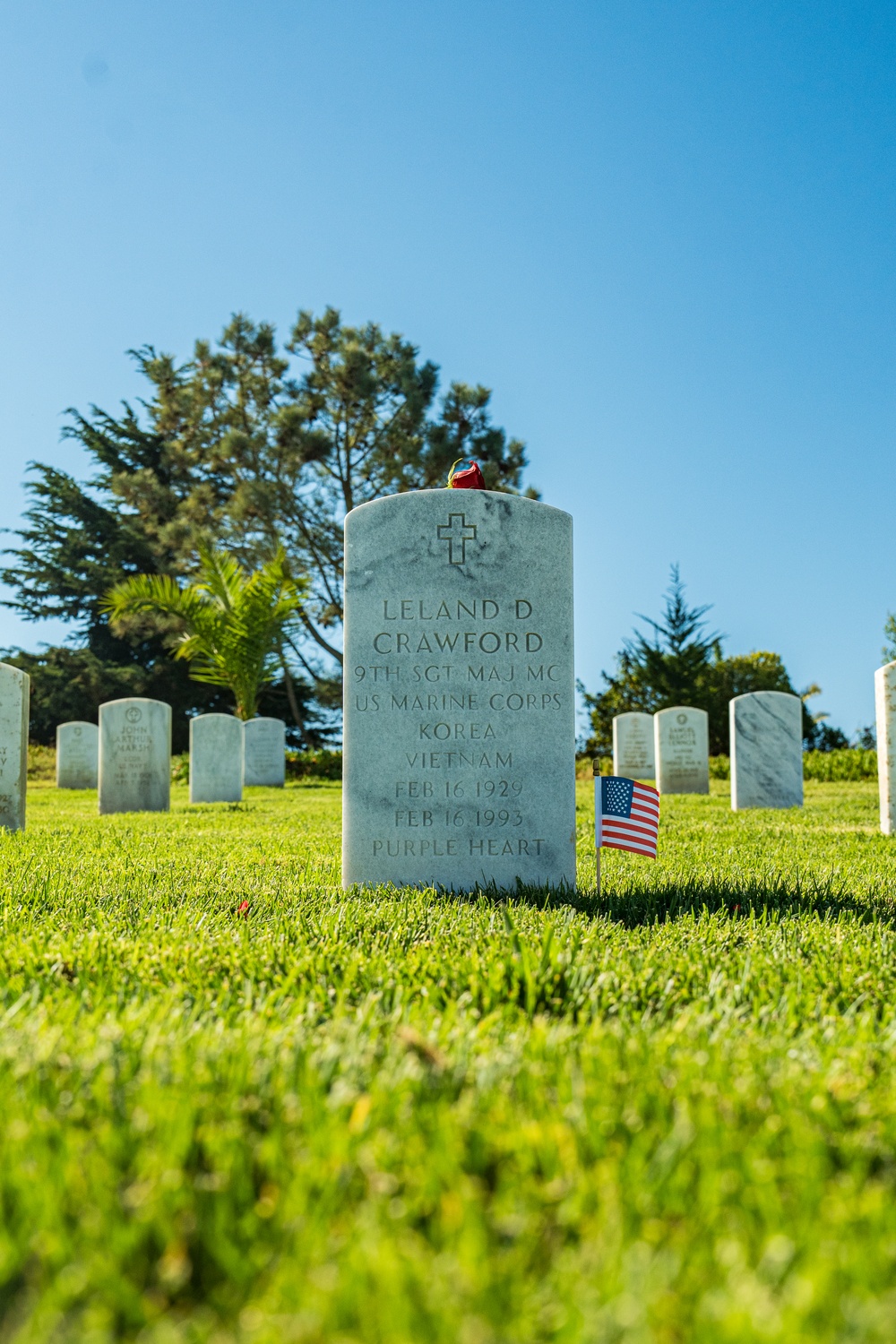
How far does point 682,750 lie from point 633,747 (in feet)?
10.3

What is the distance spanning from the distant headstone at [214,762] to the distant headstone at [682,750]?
6506mm

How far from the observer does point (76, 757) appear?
18.6 m

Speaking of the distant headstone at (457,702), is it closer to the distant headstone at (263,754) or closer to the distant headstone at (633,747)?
the distant headstone at (633,747)

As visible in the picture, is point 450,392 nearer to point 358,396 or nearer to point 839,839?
point 358,396

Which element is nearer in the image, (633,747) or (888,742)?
(888,742)

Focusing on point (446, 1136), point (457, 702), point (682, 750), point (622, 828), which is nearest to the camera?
point (446, 1136)

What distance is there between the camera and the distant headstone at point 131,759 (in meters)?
10.9

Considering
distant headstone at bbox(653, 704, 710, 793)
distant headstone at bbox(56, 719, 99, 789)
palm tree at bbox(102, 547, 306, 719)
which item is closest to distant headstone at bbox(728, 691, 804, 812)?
distant headstone at bbox(653, 704, 710, 793)

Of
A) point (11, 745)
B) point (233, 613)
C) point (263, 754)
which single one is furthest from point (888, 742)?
point (233, 613)

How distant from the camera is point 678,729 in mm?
14453

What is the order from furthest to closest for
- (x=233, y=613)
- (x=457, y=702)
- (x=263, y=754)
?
(x=233, y=613) < (x=263, y=754) < (x=457, y=702)

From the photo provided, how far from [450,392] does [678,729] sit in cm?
1706

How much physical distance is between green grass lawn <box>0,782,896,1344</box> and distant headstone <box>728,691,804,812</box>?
857cm

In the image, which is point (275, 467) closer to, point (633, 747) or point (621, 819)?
point (633, 747)
